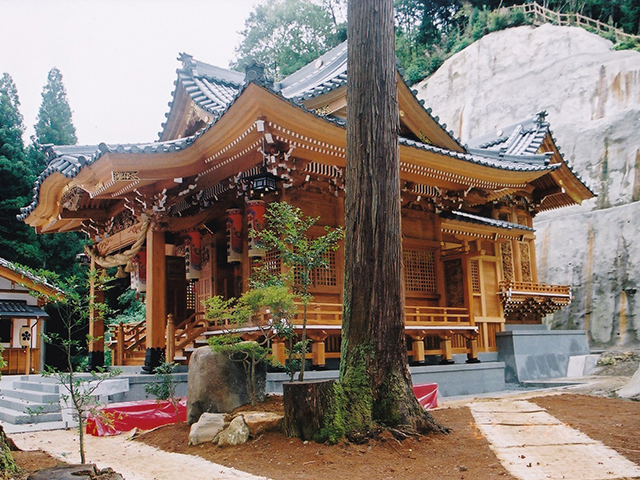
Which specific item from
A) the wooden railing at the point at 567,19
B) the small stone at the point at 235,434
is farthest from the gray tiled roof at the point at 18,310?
the wooden railing at the point at 567,19

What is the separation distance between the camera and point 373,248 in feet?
21.2

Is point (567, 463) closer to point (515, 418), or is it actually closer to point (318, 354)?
point (515, 418)

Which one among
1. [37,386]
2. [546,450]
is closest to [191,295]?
[37,386]

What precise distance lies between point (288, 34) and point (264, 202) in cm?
3417

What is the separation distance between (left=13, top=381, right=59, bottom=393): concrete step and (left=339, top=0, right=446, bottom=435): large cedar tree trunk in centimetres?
704

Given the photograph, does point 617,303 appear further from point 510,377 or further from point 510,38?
point 510,38

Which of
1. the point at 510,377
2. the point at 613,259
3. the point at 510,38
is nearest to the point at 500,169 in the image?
the point at 510,377

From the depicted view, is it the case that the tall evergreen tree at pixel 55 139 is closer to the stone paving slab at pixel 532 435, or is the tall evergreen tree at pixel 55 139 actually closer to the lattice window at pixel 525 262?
the lattice window at pixel 525 262

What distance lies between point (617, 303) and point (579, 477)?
17.7 m

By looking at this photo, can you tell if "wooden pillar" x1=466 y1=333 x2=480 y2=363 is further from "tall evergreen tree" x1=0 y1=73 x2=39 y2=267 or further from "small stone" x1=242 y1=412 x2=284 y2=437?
"tall evergreen tree" x1=0 y1=73 x2=39 y2=267

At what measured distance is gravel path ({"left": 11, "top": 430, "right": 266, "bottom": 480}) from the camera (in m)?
5.37

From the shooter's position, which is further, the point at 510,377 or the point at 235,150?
the point at 510,377

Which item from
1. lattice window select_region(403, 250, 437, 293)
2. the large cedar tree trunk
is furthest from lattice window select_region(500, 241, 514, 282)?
the large cedar tree trunk

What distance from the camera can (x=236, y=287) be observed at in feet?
42.8
